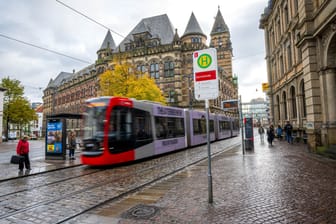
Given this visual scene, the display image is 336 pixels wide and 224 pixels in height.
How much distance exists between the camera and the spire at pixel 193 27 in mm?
52553

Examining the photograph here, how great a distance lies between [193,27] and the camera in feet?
175

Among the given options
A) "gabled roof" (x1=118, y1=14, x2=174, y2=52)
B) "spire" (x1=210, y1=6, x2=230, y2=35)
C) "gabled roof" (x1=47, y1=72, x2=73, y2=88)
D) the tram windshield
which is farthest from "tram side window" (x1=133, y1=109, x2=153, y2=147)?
"gabled roof" (x1=47, y1=72, x2=73, y2=88)

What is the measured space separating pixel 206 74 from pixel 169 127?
1102cm

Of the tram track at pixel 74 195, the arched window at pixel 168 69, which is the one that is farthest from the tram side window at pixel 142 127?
the arched window at pixel 168 69

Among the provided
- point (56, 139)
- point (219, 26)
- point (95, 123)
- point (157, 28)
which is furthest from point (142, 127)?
point (219, 26)

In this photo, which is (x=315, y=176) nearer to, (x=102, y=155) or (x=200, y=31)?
(x=102, y=155)

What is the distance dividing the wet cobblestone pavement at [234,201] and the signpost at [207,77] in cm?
74

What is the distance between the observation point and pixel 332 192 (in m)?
6.18

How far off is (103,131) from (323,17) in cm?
1274

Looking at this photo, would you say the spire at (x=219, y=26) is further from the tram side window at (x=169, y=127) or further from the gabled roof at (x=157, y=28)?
the tram side window at (x=169, y=127)

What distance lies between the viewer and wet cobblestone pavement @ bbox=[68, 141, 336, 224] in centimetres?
472

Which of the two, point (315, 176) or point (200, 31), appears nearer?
point (315, 176)

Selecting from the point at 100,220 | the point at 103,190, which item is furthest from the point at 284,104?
the point at 100,220

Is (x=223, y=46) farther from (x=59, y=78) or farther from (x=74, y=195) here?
(x=59, y=78)
